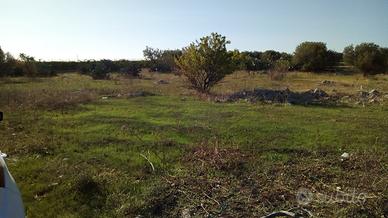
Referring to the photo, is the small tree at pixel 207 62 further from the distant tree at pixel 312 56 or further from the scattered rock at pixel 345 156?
the distant tree at pixel 312 56

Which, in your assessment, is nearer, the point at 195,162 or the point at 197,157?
the point at 195,162

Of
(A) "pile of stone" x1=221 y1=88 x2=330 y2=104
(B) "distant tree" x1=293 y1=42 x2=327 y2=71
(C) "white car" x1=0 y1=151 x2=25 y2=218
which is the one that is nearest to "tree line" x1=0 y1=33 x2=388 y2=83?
(B) "distant tree" x1=293 y1=42 x2=327 y2=71

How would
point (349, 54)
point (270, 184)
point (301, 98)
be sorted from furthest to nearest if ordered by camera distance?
1. point (349, 54)
2. point (301, 98)
3. point (270, 184)

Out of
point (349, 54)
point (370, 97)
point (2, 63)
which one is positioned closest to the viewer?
point (370, 97)

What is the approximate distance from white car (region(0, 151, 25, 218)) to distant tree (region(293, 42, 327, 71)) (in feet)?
142

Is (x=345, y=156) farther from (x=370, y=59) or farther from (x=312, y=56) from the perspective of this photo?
(x=312, y=56)

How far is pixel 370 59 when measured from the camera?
35.8 m

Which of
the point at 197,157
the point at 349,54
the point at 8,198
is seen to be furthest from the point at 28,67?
the point at 8,198

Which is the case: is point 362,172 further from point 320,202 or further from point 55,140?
point 55,140

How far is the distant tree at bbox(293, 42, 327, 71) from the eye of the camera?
144 ft

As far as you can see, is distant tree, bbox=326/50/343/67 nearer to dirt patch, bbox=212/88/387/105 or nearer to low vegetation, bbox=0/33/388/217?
dirt patch, bbox=212/88/387/105

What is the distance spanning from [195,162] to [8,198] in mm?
3946

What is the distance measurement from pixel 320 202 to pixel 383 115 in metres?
8.95

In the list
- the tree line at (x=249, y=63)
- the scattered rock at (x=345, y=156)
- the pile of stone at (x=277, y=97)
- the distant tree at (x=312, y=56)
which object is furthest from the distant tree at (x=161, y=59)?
the scattered rock at (x=345, y=156)
